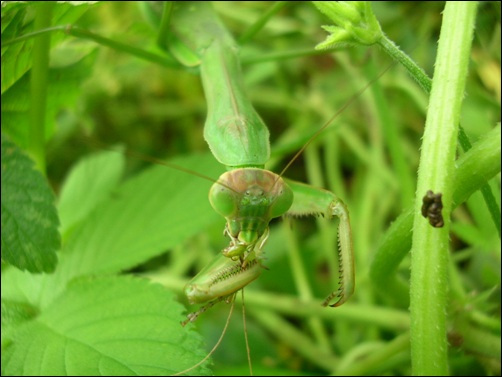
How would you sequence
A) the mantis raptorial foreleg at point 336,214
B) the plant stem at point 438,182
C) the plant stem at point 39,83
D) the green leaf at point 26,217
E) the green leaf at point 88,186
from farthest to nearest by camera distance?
the green leaf at point 88,186
the plant stem at point 39,83
the green leaf at point 26,217
the mantis raptorial foreleg at point 336,214
the plant stem at point 438,182

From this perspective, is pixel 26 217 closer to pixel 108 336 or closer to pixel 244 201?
pixel 108 336

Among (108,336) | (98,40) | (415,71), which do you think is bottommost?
(108,336)

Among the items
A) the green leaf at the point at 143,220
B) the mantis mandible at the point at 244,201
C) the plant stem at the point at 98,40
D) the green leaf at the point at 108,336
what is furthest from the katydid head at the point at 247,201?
the plant stem at the point at 98,40

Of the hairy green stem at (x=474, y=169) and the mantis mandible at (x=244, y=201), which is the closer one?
the hairy green stem at (x=474, y=169)

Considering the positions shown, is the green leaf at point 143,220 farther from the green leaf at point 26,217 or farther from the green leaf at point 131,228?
the green leaf at point 26,217

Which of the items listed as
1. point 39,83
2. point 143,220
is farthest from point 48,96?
point 143,220

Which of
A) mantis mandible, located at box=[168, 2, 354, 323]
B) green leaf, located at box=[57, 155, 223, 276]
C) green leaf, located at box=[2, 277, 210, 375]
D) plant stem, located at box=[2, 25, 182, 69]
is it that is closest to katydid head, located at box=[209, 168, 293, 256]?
mantis mandible, located at box=[168, 2, 354, 323]

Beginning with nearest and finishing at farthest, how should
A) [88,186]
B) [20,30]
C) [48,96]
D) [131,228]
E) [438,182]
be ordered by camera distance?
1. [438,182]
2. [20,30]
3. [131,228]
4. [48,96]
5. [88,186]

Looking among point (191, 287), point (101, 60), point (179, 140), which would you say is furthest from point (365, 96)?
point (191, 287)
